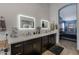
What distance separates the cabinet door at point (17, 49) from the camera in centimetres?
127

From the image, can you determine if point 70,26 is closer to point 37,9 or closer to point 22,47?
point 37,9

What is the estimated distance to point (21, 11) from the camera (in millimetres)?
1335

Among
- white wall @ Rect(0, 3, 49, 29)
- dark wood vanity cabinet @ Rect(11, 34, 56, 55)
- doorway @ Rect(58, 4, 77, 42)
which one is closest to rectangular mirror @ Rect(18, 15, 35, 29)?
white wall @ Rect(0, 3, 49, 29)

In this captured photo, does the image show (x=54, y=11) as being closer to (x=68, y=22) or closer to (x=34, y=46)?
(x=68, y=22)

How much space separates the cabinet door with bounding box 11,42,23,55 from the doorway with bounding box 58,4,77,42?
483mm

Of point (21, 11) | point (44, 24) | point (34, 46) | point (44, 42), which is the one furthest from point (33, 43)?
point (21, 11)

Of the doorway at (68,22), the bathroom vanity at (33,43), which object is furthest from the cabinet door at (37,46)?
the doorway at (68,22)

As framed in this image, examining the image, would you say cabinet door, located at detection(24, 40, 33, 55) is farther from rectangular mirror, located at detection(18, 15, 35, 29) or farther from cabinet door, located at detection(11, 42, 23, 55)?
rectangular mirror, located at detection(18, 15, 35, 29)

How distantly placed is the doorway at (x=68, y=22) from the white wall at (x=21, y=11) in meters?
0.19

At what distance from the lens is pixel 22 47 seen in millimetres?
1317

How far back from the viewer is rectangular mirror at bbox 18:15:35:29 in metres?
1.33

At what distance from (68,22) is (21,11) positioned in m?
0.56

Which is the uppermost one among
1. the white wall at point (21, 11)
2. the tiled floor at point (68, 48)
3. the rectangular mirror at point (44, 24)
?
the white wall at point (21, 11)

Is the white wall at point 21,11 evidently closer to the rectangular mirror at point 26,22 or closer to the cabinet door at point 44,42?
the rectangular mirror at point 26,22
